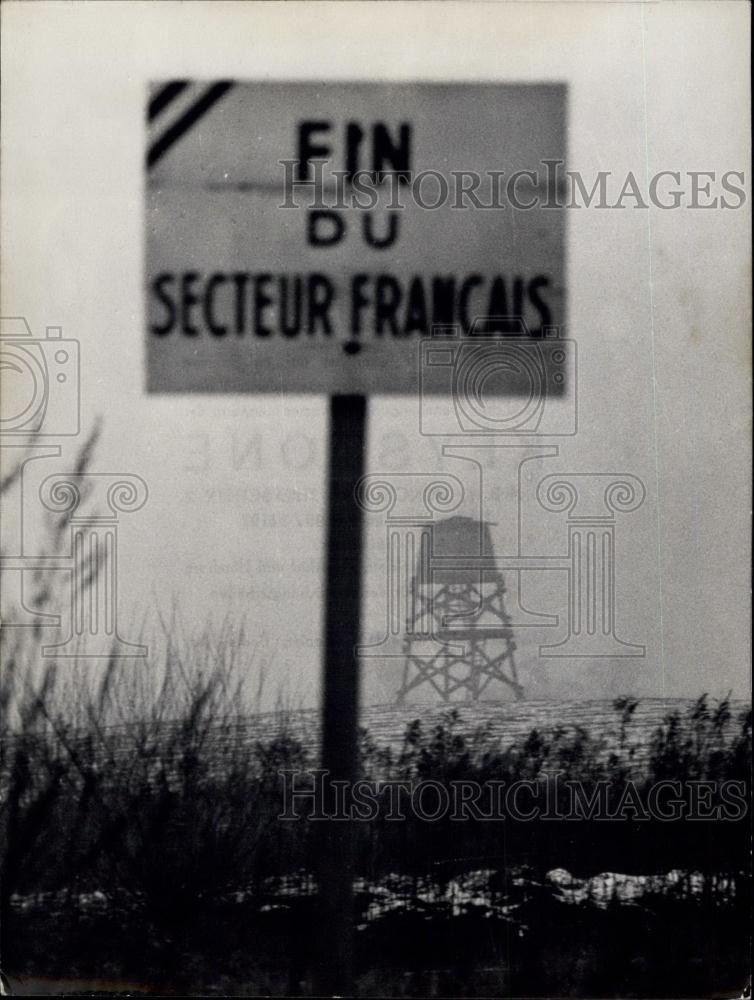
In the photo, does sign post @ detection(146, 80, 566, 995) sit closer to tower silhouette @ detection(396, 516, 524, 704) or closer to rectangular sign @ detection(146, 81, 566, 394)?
rectangular sign @ detection(146, 81, 566, 394)

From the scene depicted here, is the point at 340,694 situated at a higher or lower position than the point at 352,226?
lower

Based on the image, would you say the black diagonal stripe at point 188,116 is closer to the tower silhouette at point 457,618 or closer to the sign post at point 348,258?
the sign post at point 348,258

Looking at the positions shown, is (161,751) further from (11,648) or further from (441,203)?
(441,203)

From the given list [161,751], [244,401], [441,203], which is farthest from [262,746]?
[441,203]

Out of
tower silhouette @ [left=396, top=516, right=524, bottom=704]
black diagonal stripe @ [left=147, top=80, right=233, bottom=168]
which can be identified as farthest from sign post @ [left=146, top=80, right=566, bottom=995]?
tower silhouette @ [left=396, top=516, right=524, bottom=704]

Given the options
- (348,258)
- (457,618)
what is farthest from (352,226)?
(457,618)

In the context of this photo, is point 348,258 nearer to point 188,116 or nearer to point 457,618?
point 188,116
